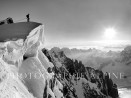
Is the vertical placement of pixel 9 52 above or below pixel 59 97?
above

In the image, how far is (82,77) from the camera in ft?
629

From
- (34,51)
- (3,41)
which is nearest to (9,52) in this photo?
(3,41)

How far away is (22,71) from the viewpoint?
3591cm

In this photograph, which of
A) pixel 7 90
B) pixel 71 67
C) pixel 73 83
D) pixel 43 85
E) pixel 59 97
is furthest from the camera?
pixel 71 67

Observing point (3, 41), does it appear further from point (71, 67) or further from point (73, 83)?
point (71, 67)

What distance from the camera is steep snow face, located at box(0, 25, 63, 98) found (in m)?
25.0

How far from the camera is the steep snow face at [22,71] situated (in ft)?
82.1

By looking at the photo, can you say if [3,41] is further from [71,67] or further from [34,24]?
[71,67]

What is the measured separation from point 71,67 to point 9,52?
162m

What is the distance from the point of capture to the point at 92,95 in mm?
176875

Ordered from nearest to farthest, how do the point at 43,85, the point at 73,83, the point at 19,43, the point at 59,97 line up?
1. the point at 19,43
2. the point at 43,85
3. the point at 59,97
4. the point at 73,83

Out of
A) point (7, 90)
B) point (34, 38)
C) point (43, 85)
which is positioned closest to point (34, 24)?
point (34, 38)

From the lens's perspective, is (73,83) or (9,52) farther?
(73,83)

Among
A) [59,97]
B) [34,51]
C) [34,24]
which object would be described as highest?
[34,24]
